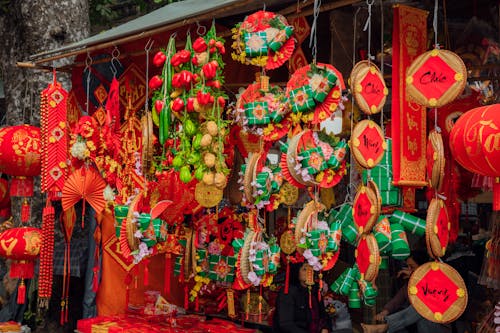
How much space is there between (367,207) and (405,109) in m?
0.89

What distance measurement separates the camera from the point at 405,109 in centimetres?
430

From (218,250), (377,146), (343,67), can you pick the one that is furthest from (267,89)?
(218,250)

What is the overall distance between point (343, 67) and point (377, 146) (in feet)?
6.20

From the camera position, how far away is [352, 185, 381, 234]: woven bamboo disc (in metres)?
3.68

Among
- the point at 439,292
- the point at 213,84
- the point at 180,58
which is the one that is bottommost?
the point at 439,292

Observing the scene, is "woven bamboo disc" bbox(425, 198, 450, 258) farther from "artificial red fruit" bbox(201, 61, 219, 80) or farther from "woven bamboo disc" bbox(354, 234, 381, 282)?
"artificial red fruit" bbox(201, 61, 219, 80)

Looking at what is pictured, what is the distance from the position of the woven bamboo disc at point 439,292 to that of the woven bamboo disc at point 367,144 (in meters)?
0.66

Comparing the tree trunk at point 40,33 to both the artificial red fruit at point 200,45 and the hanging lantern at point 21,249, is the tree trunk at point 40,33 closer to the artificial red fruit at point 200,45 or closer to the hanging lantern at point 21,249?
the hanging lantern at point 21,249

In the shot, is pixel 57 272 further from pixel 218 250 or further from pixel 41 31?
pixel 41 31

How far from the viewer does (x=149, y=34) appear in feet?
16.0

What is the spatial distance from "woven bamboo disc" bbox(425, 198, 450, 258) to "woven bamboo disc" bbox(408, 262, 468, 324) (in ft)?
0.27

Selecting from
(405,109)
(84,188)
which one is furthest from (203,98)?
(84,188)

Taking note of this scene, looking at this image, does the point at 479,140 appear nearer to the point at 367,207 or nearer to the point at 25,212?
the point at 367,207

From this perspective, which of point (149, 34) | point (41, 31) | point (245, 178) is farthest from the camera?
point (41, 31)
